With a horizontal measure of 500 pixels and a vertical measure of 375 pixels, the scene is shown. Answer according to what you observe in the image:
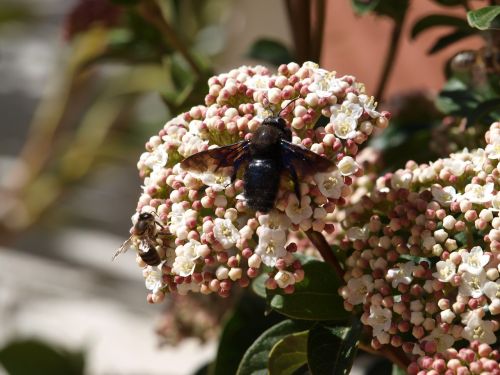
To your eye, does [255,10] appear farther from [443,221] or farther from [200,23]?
[443,221]

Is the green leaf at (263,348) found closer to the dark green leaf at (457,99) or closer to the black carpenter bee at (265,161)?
the black carpenter bee at (265,161)

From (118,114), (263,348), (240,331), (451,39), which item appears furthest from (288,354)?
(118,114)

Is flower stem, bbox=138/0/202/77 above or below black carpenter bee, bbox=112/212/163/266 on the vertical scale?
above

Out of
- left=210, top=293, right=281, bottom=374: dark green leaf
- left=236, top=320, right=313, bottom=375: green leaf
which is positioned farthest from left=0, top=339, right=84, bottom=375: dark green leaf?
left=236, top=320, right=313, bottom=375: green leaf

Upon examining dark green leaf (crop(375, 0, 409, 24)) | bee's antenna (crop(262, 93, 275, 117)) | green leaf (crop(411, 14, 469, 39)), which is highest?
dark green leaf (crop(375, 0, 409, 24))

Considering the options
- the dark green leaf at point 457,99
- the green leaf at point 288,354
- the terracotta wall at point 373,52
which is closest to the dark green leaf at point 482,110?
the dark green leaf at point 457,99

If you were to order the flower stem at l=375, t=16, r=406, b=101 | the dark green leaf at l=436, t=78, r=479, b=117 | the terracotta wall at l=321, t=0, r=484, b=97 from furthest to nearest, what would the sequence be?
1. the terracotta wall at l=321, t=0, r=484, b=97
2. the flower stem at l=375, t=16, r=406, b=101
3. the dark green leaf at l=436, t=78, r=479, b=117

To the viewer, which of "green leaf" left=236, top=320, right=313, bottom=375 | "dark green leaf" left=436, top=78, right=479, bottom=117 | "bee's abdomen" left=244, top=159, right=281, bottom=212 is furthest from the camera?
"dark green leaf" left=436, top=78, right=479, bottom=117

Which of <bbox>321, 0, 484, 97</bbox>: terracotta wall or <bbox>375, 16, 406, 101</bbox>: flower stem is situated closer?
<bbox>375, 16, 406, 101</bbox>: flower stem

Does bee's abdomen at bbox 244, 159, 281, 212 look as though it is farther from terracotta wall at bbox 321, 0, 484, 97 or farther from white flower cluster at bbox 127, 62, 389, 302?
terracotta wall at bbox 321, 0, 484, 97
